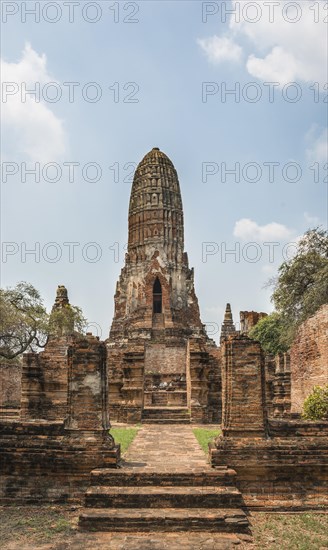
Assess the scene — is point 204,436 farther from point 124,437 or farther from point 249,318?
point 249,318

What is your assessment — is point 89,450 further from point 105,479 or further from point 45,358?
point 45,358

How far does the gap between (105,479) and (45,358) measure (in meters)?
11.4

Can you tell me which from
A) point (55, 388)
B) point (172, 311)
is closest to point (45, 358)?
point (55, 388)

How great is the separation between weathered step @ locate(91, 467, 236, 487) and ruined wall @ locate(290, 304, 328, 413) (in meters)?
7.97

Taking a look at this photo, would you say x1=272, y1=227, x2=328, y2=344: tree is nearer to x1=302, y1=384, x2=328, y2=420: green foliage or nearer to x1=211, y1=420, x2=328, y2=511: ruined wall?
x1=302, y1=384, x2=328, y2=420: green foliage

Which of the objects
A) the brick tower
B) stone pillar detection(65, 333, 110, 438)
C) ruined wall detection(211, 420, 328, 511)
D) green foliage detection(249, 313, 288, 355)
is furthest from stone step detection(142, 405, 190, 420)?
green foliage detection(249, 313, 288, 355)

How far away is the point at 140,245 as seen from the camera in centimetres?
3722

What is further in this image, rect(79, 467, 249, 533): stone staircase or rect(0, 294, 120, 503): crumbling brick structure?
rect(0, 294, 120, 503): crumbling brick structure

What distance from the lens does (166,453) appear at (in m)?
9.11

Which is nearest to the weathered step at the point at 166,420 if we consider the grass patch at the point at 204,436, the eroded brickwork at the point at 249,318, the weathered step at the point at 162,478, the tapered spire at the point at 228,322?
the grass patch at the point at 204,436

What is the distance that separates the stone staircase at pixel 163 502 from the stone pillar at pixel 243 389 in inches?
30.7

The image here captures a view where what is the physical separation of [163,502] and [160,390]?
15.9 meters

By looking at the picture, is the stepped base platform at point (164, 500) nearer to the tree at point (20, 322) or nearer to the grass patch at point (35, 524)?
the grass patch at point (35, 524)

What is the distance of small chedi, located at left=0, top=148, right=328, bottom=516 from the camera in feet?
23.7
